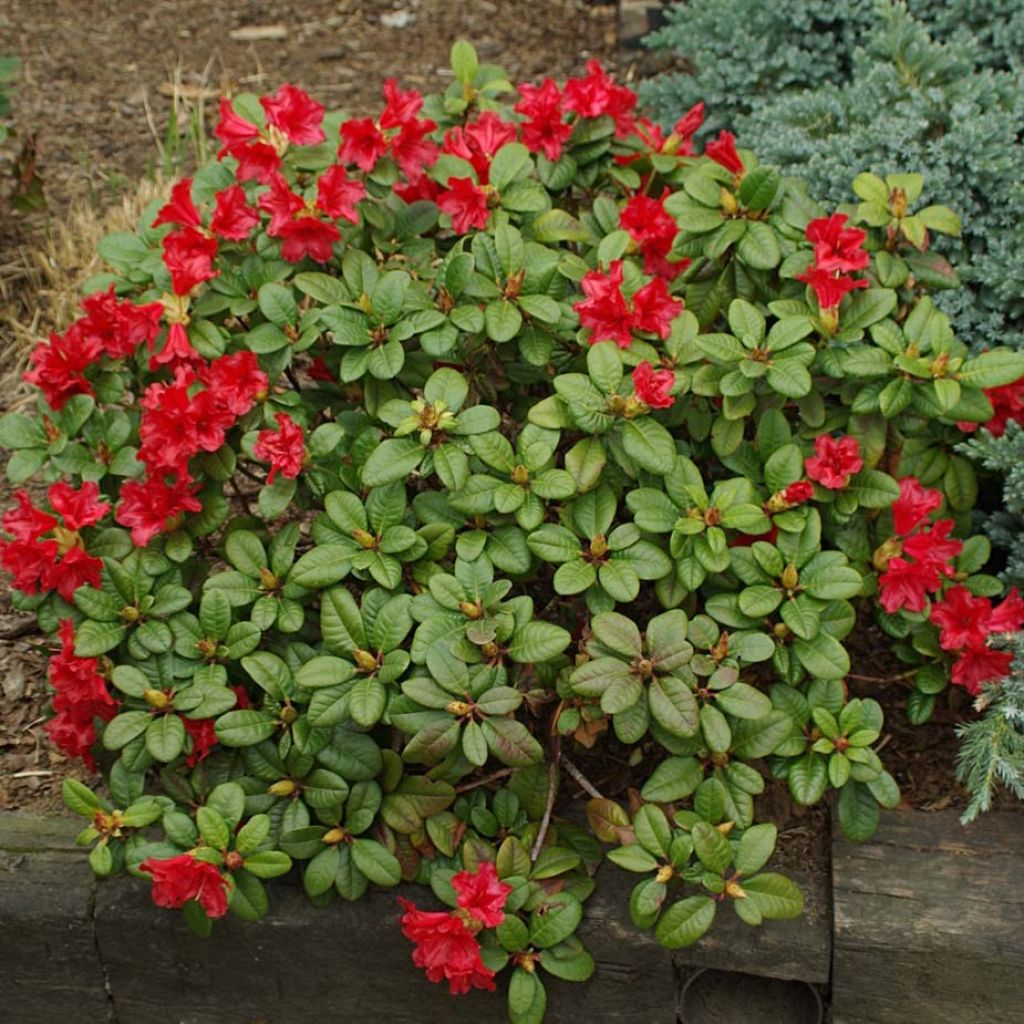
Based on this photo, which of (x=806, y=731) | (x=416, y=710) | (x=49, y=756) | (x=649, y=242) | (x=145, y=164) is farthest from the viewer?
(x=145, y=164)

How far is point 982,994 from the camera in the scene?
7.30 feet

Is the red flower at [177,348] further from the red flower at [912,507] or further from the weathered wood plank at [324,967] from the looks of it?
the red flower at [912,507]

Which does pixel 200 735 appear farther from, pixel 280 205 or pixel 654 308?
pixel 654 308

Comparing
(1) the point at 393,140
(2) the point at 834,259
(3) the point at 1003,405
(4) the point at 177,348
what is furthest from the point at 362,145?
(3) the point at 1003,405

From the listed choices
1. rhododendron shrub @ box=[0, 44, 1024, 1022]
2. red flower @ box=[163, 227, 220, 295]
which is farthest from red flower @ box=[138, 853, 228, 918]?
red flower @ box=[163, 227, 220, 295]

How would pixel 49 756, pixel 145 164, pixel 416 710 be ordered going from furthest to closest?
pixel 145 164
pixel 49 756
pixel 416 710

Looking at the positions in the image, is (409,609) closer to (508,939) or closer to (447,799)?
(447,799)

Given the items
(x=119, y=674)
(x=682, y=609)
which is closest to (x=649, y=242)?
(x=682, y=609)

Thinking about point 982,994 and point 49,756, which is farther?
point 49,756

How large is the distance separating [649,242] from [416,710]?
0.92 meters

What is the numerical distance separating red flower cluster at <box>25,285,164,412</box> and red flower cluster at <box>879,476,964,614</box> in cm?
125

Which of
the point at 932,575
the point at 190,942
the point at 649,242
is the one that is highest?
the point at 649,242

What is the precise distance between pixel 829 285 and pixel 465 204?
24.1 inches

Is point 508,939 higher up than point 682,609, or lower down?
lower down
